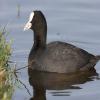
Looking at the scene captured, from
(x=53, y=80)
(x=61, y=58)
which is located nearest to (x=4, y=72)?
(x=53, y=80)

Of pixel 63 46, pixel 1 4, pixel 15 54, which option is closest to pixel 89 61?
pixel 63 46

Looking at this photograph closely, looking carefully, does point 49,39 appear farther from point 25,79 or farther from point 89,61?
point 25,79

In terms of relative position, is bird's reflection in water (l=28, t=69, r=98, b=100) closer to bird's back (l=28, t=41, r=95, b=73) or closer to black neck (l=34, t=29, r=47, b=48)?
bird's back (l=28, t=41, r=95, b=73)

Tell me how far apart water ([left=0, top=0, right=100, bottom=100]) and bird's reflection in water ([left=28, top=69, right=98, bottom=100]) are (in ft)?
0.47

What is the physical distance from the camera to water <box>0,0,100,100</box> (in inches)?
475

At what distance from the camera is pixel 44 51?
11.8m

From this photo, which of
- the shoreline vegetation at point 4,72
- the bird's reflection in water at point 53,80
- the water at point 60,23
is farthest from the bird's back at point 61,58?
the shoreline vegetation at point 4,72

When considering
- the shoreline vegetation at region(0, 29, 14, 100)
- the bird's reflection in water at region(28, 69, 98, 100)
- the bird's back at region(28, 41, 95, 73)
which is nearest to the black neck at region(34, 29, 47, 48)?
the bird's back at region(28, 41, 95, 73)

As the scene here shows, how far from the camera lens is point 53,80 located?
11.1 meters

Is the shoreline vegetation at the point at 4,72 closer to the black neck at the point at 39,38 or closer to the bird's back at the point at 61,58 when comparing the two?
the bird's back at the point at 61,58

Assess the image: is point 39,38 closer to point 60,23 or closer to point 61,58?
point 61,58

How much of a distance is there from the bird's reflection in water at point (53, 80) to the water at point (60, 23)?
14 centimetres

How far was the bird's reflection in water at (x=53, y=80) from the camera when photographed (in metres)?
10.4

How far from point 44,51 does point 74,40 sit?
95 centimetres
